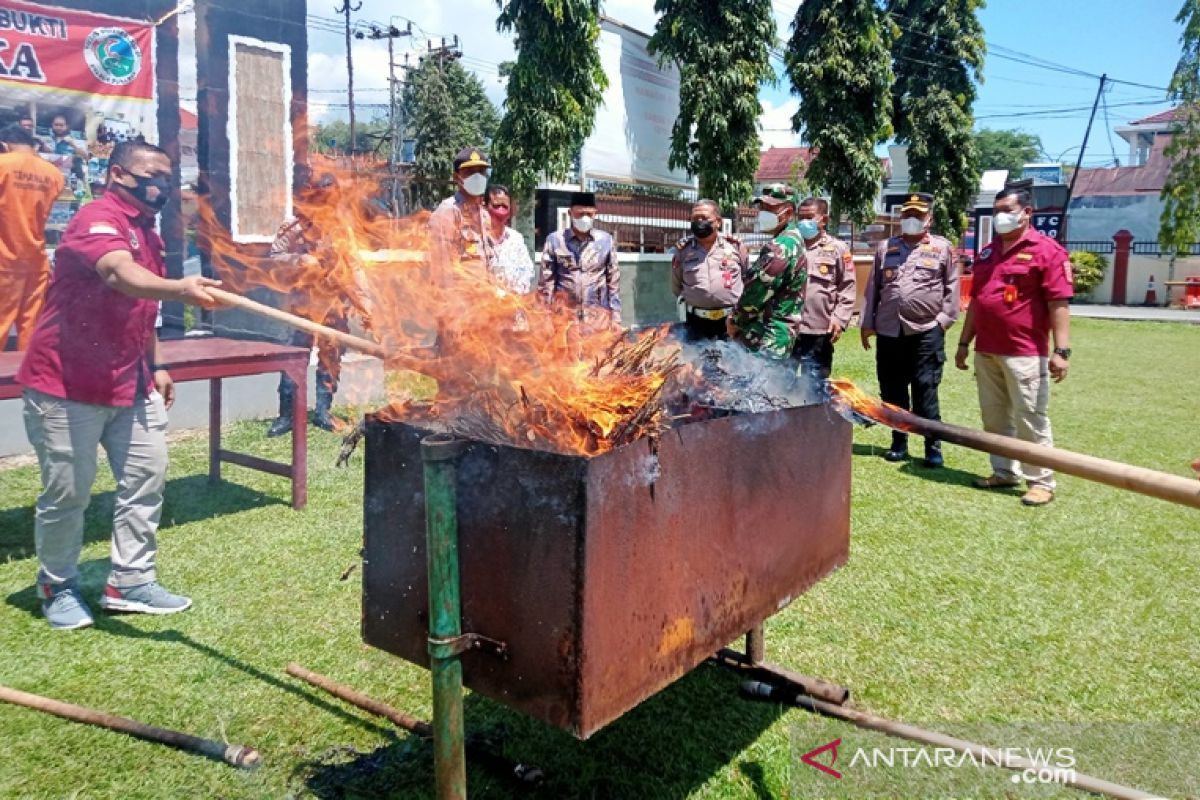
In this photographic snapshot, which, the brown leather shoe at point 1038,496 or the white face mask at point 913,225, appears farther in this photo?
the white face mask at point 913,225

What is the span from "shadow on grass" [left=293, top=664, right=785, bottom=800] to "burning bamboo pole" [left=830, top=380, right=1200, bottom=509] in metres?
1.30

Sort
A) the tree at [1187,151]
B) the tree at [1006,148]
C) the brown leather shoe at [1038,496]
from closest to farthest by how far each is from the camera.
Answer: the brown leather shoe at [1038,496], the tree at [1187,151], the tree at [1006,148]

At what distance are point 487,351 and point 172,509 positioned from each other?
3.87m

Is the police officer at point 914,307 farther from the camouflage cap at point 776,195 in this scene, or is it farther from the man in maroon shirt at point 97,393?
the man in maroon shirt at point 97,393

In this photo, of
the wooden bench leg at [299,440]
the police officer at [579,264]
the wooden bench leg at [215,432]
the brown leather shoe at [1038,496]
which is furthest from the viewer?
the police officer at [579,264]

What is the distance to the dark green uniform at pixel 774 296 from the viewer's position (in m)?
5.46

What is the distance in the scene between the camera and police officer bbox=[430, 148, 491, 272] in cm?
550

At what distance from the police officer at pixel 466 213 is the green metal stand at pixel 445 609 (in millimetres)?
3568

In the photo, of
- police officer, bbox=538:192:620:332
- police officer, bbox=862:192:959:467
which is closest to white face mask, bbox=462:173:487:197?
police officer, bbox=538:192:620:332

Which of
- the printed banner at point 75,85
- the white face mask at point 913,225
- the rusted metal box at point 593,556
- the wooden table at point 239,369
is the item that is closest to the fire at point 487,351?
the rusted metal box at point 593,556

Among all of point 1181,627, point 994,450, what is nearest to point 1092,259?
point 1181,627

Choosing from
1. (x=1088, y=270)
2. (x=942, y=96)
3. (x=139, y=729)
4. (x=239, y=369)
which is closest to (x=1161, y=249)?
(x=1088, y=270)

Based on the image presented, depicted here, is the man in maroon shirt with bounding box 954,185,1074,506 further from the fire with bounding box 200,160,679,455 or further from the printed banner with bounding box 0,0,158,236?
the printed banner with bounding box 0,0,158,236

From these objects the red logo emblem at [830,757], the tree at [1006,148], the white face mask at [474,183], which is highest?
the tree at [1006,148]
